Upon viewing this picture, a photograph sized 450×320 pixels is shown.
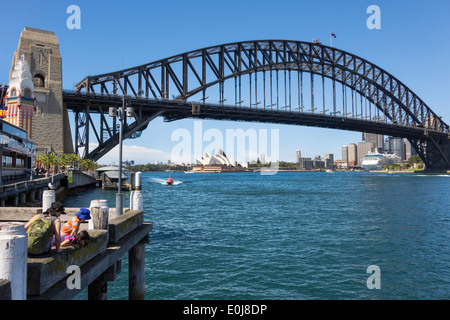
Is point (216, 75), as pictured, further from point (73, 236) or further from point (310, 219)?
point (73, 236)

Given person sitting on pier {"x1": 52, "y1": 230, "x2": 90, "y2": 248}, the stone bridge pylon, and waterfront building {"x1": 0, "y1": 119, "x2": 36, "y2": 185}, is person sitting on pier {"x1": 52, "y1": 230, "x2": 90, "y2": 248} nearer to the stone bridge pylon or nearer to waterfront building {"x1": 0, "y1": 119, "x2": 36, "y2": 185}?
waterfront building {"x1": 0, "y1": 119, "x2": 36, "y2": 185}

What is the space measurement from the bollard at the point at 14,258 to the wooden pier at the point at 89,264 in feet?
0.45

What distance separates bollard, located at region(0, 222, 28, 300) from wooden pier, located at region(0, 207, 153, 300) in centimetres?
14

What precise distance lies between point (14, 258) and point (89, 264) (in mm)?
2631

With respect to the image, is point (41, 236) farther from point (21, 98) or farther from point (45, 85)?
point (45, 85)

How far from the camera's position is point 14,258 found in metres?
4.63

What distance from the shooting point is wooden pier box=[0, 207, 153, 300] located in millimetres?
5352

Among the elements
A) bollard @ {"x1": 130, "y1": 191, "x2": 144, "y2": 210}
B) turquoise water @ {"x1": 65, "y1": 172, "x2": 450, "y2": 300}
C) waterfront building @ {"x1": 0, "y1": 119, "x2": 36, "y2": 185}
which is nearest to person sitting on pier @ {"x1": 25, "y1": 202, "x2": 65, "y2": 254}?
turquoise water @ {"x1": 65, "y1": 172, "x2": 450, "y2": 300}

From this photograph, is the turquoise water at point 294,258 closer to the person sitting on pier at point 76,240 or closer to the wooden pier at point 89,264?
the wooden pier at point 89,264

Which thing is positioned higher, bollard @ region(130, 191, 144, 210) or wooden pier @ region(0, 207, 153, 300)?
bollard @ region(130, 191, 144, 210)

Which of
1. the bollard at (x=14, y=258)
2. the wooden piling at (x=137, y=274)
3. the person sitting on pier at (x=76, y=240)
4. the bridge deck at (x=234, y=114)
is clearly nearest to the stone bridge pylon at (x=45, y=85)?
the bridge deck at (x=234, y=114)

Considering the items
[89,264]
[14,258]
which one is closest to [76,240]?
[89,264]

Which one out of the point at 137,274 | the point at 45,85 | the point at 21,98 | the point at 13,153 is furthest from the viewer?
the point at 45,85
